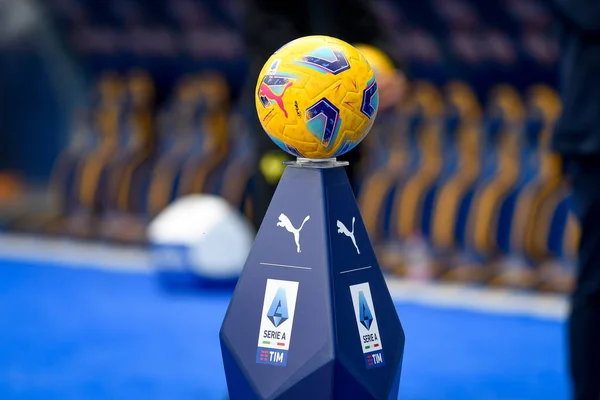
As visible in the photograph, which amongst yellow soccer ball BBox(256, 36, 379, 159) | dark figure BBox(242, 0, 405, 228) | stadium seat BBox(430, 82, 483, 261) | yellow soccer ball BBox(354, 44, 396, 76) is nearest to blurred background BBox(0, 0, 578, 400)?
stadium seat BBox(430, 82, 483, 261)

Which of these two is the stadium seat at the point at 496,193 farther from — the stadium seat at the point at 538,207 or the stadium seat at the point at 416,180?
the stadium seat at the point at 416,180

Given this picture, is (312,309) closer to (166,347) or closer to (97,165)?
(166,347)

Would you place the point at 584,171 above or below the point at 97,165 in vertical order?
above

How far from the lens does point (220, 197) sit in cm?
707

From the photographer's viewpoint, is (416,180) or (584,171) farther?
(416,180)

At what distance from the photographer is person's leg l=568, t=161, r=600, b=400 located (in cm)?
274

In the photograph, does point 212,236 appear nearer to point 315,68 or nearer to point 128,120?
point 128,120

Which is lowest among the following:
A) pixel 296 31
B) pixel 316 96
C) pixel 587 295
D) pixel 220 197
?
pixel 220 197

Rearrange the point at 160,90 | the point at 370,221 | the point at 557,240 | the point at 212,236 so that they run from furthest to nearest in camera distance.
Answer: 1. the point at 160,90
2. the point at 370,221
3. the point at 557,240
4. the point at 212,236

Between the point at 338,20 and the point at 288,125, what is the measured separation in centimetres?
115

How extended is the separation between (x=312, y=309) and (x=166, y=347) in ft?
8.25

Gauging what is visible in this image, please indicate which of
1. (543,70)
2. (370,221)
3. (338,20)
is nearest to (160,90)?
(370,221)

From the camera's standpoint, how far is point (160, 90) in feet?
26.6

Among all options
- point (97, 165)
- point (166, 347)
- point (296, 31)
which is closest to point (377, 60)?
point (296, 31)
